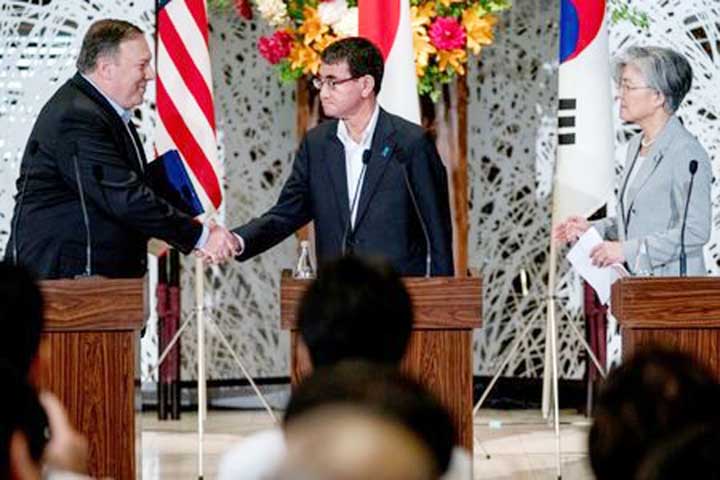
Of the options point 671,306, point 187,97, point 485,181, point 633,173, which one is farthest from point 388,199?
point 485,181

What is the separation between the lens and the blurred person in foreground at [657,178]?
19.3 ft

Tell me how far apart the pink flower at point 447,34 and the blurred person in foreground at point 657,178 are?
1.49 m

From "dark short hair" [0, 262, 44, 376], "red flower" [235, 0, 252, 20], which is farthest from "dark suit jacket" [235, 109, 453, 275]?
"dark short hair" [0, 262, 44, 376]

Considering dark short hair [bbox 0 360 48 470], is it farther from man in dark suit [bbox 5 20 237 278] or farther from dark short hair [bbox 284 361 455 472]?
man in dark suit [bbox 5 20 237 278]

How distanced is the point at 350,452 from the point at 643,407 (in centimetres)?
65

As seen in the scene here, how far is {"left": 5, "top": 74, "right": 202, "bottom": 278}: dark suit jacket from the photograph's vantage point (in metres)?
5.88

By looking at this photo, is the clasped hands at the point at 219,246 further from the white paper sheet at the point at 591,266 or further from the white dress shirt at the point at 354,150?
the white paper sheet at the point at 591,266

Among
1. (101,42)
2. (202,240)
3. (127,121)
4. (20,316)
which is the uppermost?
(101,42)

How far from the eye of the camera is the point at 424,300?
18.3ft

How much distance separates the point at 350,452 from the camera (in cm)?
181

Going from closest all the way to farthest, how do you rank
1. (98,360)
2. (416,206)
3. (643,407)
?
(643,407), (98,360), (416,206)

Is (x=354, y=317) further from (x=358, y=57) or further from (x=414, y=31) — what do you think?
(x=414, y=31)

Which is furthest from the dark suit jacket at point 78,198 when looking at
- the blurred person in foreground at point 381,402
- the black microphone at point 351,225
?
the blurred person in foreground at point 381,402

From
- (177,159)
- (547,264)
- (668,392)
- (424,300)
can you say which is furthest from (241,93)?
(668,392)
